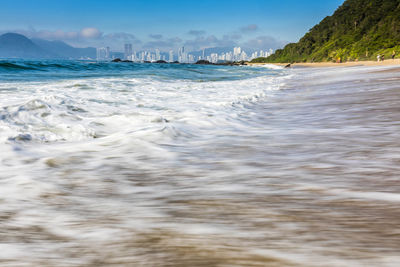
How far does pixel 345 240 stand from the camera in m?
1.07

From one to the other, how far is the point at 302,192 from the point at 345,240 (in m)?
0.58

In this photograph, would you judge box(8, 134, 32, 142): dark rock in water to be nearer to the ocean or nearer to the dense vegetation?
the ocean

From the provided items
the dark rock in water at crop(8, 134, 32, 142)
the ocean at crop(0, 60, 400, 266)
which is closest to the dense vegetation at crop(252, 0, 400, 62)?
the ocean at crop(0, 60, 400, 266)

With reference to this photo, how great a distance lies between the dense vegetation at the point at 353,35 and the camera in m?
55.3

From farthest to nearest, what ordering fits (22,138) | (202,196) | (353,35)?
1. (353,35)
2. (22,138)
3. (202,196)

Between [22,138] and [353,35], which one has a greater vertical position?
[353,35]

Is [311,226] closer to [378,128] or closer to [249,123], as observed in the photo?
[378,128]

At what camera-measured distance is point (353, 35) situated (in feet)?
236

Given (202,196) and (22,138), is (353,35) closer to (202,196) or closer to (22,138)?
(22,138)

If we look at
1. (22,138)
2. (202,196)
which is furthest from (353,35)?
(202,196)

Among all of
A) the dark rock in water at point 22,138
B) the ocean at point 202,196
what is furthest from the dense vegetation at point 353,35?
the dark rock in water at point 22,138

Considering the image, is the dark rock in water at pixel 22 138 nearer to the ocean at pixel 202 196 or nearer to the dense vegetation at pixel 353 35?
the ocean at pixel 202 196

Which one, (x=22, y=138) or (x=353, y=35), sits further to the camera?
(x=353, y=35)

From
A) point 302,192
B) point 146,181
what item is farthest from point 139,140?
point 302,192
